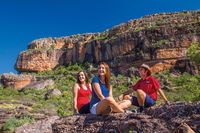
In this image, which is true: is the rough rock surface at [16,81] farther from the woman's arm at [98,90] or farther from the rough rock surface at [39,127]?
the woman's arm at [98,90]

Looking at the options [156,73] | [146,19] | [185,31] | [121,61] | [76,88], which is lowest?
[76,88]

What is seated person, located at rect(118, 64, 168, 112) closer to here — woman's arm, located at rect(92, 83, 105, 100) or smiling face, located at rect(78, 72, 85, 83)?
woman's arm, located at rect(92, 83, 105, 100)

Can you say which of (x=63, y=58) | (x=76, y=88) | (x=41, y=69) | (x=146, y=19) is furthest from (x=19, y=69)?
(x=76, y=88)

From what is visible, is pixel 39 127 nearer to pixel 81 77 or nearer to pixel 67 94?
pixel 81 77

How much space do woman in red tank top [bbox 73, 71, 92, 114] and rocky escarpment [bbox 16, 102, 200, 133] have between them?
2.03 feet

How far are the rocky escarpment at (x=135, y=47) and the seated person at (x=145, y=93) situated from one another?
2480 cm

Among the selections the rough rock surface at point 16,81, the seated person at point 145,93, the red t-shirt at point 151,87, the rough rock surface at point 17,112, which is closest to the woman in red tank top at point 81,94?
the seated person at point 145,93

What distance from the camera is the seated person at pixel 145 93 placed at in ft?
14.9

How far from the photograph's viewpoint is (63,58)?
50.3m

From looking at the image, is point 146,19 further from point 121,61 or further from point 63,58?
point 63,58

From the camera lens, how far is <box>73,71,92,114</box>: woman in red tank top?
5.49 m

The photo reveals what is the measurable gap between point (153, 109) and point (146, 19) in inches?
1547

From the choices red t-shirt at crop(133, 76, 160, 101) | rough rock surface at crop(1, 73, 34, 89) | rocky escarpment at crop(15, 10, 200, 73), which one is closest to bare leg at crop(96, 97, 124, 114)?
red t-shirt at crop(133, 76, 160, 101)

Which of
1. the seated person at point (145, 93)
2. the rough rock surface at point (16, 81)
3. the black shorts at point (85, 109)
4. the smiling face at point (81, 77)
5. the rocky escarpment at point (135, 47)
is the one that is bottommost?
the black shorts at point (85, 109)
